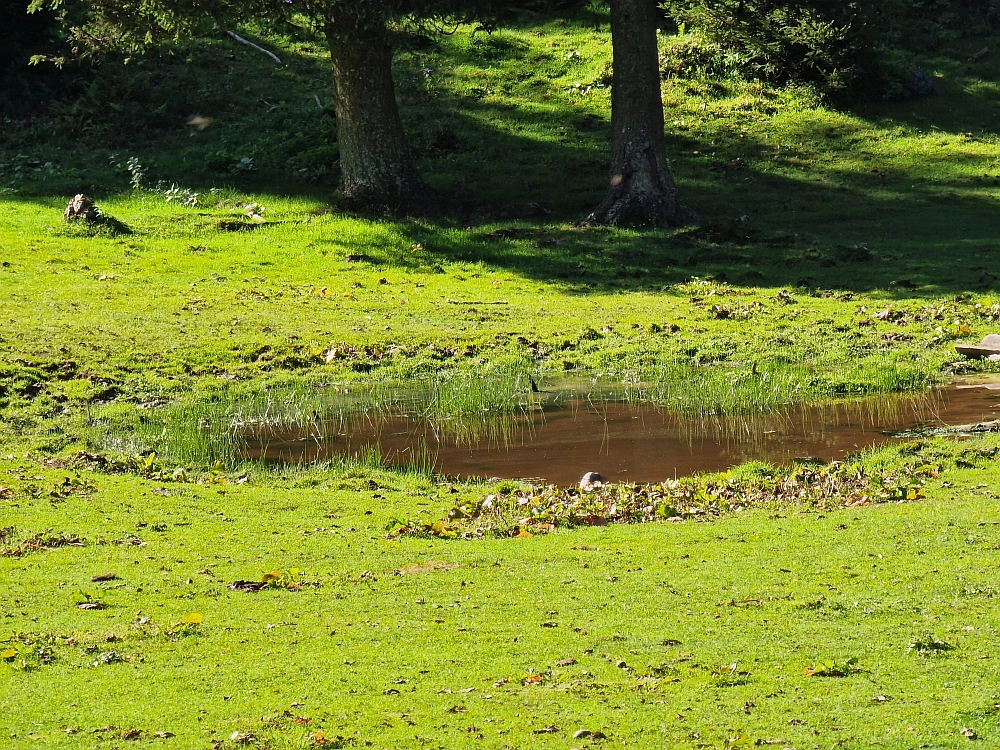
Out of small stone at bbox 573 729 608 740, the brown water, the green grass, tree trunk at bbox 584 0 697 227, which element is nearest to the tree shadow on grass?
tree trunk at bbox 584 0 697 227

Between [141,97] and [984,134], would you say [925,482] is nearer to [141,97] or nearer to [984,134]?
[984,134]

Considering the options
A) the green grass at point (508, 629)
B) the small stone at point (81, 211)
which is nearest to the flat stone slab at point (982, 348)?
the green grass at point (508, 629)

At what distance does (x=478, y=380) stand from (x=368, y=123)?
38.3 feet

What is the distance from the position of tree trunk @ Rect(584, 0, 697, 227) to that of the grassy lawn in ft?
3.64

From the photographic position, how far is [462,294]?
74.4 feet

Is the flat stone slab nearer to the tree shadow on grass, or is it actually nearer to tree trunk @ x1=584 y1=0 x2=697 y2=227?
the tree shadow on grass

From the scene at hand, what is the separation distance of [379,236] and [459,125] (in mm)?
8799

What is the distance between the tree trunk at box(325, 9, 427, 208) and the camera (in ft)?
86.8

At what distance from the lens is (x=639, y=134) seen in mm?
26984

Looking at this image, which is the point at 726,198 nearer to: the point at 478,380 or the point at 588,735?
the point at 478,380

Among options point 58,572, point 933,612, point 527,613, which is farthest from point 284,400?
point 933,612

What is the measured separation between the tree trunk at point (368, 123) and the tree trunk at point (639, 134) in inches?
175

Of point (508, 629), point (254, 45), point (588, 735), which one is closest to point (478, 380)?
point (508, 629)

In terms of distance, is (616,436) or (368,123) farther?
(368,123)
